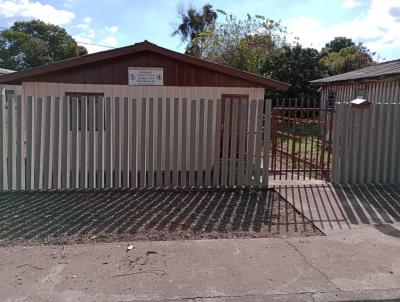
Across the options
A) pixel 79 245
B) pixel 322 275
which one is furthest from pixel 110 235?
pixel 322 275

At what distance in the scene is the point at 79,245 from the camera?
200 inches

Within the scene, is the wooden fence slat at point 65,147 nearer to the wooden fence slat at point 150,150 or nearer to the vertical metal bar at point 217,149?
the wooden fence slat at point 150,150

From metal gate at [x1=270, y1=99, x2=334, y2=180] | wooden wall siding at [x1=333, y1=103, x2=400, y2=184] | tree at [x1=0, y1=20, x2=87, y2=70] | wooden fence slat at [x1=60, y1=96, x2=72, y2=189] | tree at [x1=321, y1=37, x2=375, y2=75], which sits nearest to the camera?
wooden fence slat at [x1=60, y1=96, x2=72, y2=189]

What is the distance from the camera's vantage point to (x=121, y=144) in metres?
7.95

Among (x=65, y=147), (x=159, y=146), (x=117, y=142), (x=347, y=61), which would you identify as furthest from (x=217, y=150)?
(x=347, y=61)

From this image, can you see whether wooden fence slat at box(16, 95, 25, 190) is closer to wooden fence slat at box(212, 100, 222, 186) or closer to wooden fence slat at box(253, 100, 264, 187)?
wooden fence slat at box(212, 100, 222, 186)

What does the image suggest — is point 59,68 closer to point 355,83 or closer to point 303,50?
point 355,83

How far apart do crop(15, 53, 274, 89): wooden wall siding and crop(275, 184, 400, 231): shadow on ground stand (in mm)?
3365

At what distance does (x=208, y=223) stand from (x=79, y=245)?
5.97ft

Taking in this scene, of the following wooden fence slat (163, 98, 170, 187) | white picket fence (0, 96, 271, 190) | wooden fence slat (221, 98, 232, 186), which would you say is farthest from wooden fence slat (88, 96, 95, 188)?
wooden fence slat (221, 98, 232, 186)

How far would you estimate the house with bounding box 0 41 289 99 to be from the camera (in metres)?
9.70

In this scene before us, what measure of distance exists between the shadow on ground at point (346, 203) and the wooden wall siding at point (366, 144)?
0.27m

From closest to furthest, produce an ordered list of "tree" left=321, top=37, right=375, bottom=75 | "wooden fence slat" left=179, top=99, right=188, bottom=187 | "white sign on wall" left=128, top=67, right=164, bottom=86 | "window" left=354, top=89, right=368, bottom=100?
"wooden fence slat" left=179, top=99, right=188, bottom=187, "white sign on wall" left=128, top=67, right=164, bottom=86, "window" left=354, top=89, right=368, bottom=100, "tree" left=321, top=37, right=375, bottom=75

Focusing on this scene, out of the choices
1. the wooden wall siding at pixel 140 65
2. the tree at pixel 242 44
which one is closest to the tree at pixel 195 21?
the tree at pixel 242 44
